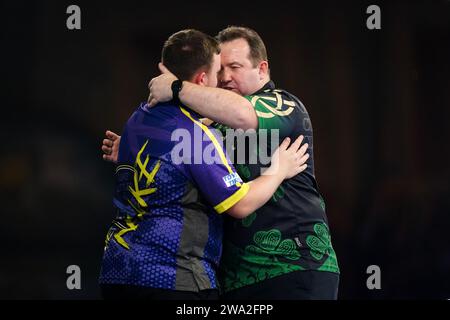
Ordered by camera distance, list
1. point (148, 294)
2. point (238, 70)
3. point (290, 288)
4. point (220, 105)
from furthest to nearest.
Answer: point (238, 70), point (290, 288), point (220, 105), point (148, 294)

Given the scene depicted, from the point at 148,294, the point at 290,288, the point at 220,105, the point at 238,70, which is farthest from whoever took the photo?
A: the point at 238,70

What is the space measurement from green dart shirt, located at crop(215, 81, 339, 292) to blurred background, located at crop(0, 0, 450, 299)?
8.06 ft

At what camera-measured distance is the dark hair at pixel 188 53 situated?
293cm

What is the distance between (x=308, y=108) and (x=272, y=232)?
9.56 feet

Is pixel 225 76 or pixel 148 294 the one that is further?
pixel 225 76

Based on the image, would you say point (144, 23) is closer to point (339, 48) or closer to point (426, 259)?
point (339, 48)

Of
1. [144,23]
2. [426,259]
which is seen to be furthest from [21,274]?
[426,259]

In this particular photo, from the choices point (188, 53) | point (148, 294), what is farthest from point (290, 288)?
point (188, 53)

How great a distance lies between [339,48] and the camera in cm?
595

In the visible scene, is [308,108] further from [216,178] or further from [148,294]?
[148,294]

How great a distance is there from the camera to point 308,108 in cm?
588

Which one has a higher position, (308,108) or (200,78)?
(200,78)

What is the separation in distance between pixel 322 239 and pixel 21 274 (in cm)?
294

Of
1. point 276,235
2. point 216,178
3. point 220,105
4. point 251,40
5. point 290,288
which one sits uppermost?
point 251,40
